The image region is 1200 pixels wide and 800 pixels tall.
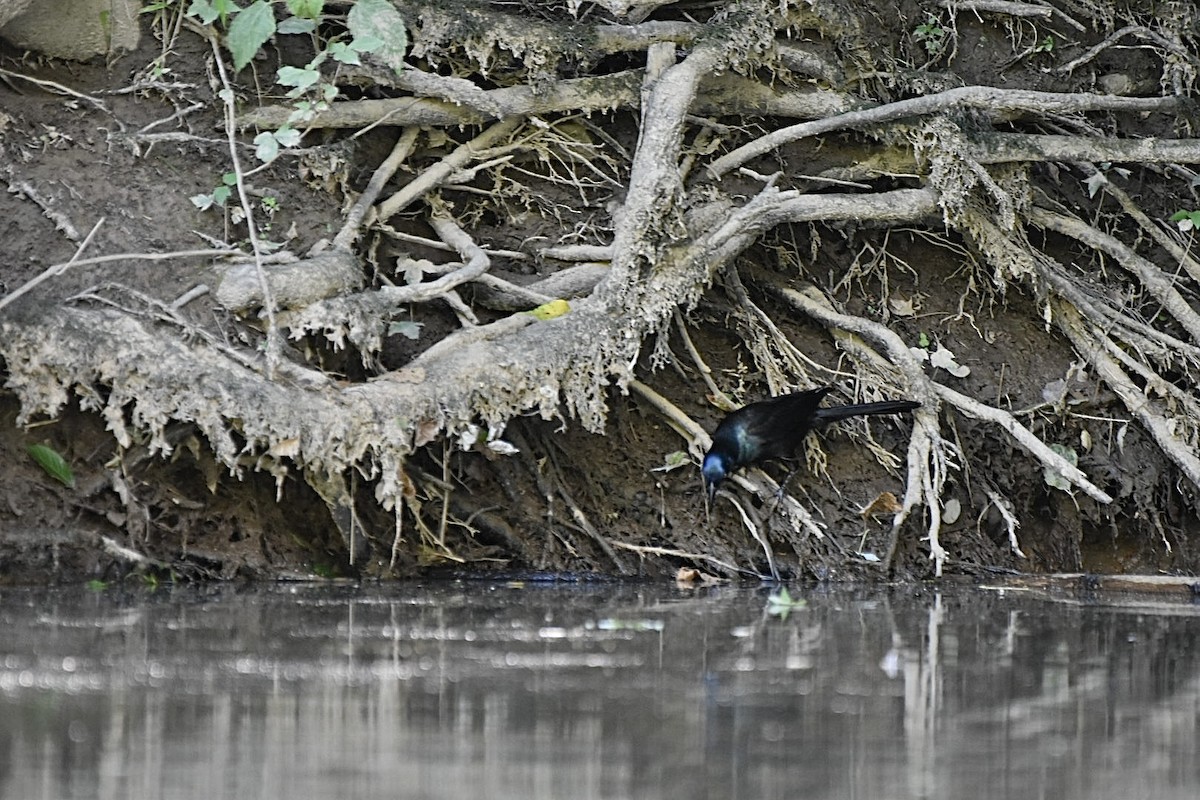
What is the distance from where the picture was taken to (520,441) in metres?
5.88

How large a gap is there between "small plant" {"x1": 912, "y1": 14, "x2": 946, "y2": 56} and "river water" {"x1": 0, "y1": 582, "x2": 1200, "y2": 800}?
2.97 metres

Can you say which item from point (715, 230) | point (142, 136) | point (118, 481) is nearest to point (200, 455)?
point (118, 481)

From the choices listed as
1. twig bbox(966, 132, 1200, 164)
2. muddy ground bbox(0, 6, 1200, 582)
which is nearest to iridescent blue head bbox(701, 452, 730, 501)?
muddy ground bbox(0, 6, 1200, 582)

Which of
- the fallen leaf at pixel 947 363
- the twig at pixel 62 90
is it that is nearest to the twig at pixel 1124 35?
the fallen leaf at pixel 947 363

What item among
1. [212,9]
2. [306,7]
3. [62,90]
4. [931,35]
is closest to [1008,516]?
[931,35]

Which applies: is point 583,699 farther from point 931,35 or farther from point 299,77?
point 931,35

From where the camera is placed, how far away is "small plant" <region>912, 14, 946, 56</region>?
7.07 meters

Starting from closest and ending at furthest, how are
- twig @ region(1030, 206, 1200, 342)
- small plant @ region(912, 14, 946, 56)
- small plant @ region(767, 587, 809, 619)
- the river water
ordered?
the river water
small plant @ region(767, 587, 809, 619)
twig @ region(1030, 206, 1200, 342)
small plant @ region(912, 14, 946, 56)

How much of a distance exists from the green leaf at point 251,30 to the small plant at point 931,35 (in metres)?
3.10

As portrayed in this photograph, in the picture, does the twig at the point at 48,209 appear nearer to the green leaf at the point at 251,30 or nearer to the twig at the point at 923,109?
the green leaf at the point at 251,30

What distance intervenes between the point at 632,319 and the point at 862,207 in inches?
47.2

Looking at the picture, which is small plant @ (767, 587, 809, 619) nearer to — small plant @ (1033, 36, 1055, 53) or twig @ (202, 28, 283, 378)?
twig @ (202, 28, 283, 378)

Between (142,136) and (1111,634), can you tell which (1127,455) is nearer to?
(1111,634)

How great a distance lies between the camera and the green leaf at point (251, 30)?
5246 millimetres
